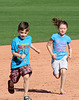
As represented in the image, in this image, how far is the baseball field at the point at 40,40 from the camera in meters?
9.55

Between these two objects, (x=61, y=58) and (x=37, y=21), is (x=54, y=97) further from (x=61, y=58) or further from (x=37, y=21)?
(x=37, y=21)

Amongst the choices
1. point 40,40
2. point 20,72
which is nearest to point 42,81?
point 20,72

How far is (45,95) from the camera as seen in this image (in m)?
9.09

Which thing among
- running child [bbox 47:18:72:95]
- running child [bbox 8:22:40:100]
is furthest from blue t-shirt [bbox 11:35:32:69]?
running child [bbox 47:18:72:95]

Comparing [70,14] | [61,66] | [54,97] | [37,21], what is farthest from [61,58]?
[70,14]

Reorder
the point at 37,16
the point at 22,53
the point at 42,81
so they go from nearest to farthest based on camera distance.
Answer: the point at 22,53, the point at 42,81, the point at 37,16

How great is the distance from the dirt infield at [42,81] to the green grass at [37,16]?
389 centimetres

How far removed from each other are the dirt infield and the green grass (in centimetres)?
389

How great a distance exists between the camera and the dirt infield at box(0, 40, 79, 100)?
9.06 m

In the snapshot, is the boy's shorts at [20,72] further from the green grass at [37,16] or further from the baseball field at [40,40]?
the green grass at [37,16]

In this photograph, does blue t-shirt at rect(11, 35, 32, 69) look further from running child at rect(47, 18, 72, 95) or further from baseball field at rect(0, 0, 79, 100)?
baseball field at rect(0, 0, 79, 100)

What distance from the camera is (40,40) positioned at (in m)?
18.0

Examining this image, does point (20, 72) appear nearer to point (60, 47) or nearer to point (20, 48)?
point (20, 48)

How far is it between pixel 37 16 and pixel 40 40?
9392 mm
